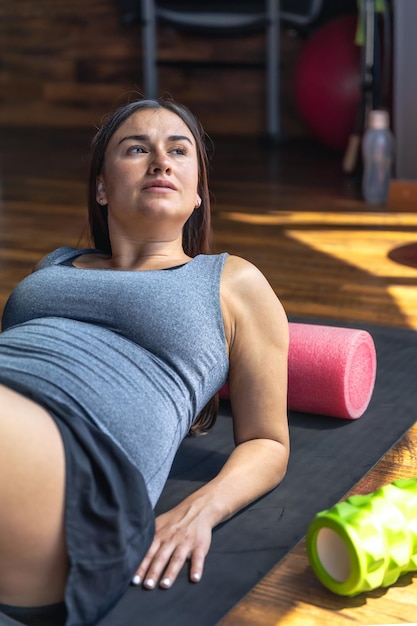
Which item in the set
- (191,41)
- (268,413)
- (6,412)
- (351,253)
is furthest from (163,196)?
(191,41)

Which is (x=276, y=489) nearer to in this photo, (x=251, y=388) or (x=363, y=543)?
(x=251, y=388)

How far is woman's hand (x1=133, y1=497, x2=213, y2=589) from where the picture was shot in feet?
4.22

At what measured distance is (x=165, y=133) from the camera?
1531 mm

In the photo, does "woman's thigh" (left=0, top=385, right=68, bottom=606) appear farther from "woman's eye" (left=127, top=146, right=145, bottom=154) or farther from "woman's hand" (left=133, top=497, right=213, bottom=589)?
"woman's eye" (left=127, top=146, right=145, bottom=154)

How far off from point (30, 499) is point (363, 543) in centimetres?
42

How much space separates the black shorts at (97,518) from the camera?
1157 millimetres

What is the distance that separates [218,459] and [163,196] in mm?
481

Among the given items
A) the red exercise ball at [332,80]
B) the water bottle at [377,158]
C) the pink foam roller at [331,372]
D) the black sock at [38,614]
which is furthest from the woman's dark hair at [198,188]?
the red exercise ball at [332,80]

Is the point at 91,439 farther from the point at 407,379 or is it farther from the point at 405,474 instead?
the point at 407,379

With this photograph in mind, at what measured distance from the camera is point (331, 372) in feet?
5.95

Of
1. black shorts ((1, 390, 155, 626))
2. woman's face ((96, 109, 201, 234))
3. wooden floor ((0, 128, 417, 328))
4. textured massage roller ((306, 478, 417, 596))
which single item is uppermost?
woman's face ((96, 109, 201, 234))

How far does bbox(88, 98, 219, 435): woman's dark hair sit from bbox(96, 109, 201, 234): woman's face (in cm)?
2

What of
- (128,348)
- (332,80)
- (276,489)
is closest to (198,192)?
(128,348)

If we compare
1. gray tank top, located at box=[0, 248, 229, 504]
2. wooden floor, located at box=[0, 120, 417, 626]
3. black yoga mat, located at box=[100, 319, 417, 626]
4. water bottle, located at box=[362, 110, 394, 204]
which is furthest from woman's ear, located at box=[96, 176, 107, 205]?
water bottle, located at box=[362, 110, 394, 204]
